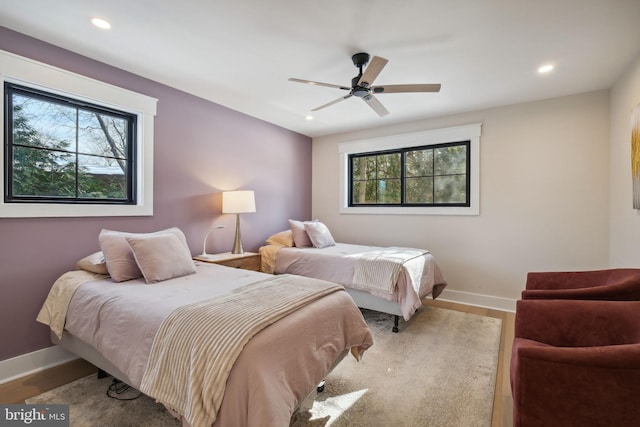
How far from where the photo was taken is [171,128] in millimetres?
3145

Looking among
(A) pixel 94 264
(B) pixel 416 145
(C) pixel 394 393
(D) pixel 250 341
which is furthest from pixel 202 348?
(B) pixel 416 145

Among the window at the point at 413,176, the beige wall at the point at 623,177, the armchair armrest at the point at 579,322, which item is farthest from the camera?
the window at the point at 413,176

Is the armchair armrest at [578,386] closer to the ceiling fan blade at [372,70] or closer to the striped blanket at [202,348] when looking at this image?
the striped blanket at [202,348]

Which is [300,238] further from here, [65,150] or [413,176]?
[65,150]

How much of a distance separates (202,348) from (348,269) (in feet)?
6.96

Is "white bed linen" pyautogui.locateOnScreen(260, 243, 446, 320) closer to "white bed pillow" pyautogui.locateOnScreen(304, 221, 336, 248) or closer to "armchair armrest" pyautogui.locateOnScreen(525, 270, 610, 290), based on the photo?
"white bed pillow" pyautogui.locateOnScreen(304, 221, 336, 248)

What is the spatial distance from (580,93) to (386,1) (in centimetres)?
275

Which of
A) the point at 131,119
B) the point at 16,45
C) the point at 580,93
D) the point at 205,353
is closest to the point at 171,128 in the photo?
the point at 131,119

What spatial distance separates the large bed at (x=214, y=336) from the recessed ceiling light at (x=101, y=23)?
5.96 ft

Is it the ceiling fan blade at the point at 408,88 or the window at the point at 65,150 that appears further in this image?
the ceiling fan blade at the point at 408,88

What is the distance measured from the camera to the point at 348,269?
10.6 feet

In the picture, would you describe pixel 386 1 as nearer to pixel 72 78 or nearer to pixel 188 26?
pixel 188 26

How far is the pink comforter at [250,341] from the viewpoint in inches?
46.1

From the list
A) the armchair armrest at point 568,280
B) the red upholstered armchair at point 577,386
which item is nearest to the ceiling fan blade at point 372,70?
the red upholstered armchair at point 577,386
